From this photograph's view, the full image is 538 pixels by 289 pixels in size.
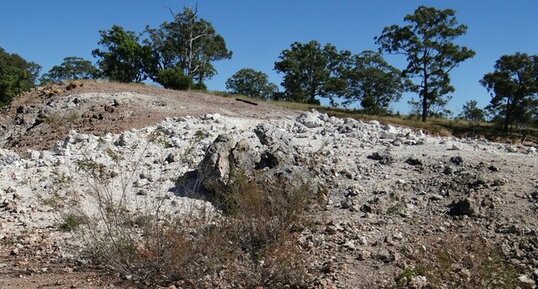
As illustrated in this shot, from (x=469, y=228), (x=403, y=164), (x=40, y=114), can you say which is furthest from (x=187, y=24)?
(x=469, y=228)

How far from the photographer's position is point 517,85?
28.7 metres

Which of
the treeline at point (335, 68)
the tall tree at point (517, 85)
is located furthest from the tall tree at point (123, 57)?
the tall tree at point (517, 85)

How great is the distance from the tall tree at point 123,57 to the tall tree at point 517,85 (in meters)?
21.0

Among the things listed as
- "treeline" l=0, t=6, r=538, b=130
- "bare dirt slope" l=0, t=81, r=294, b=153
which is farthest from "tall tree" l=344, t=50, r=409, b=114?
"bare dirt slope" l=0, t=81, r=294, b=153

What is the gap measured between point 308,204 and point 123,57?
3022cm

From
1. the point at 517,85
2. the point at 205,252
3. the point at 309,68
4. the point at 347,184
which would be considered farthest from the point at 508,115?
the point at 205,252

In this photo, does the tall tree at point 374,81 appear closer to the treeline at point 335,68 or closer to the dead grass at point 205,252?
the treeline at point 335,68

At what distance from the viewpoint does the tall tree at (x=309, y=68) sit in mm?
38469

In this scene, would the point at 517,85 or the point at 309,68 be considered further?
the point at 309,68

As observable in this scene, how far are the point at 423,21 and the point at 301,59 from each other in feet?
41.4

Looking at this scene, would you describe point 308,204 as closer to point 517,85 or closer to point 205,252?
point 205,252

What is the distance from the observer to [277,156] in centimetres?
757

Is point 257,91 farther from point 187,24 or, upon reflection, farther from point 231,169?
point 231,169

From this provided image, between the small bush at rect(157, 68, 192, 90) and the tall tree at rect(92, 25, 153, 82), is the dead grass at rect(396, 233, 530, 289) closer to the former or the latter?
the small bush at rect(157, 68, 192, 90)
